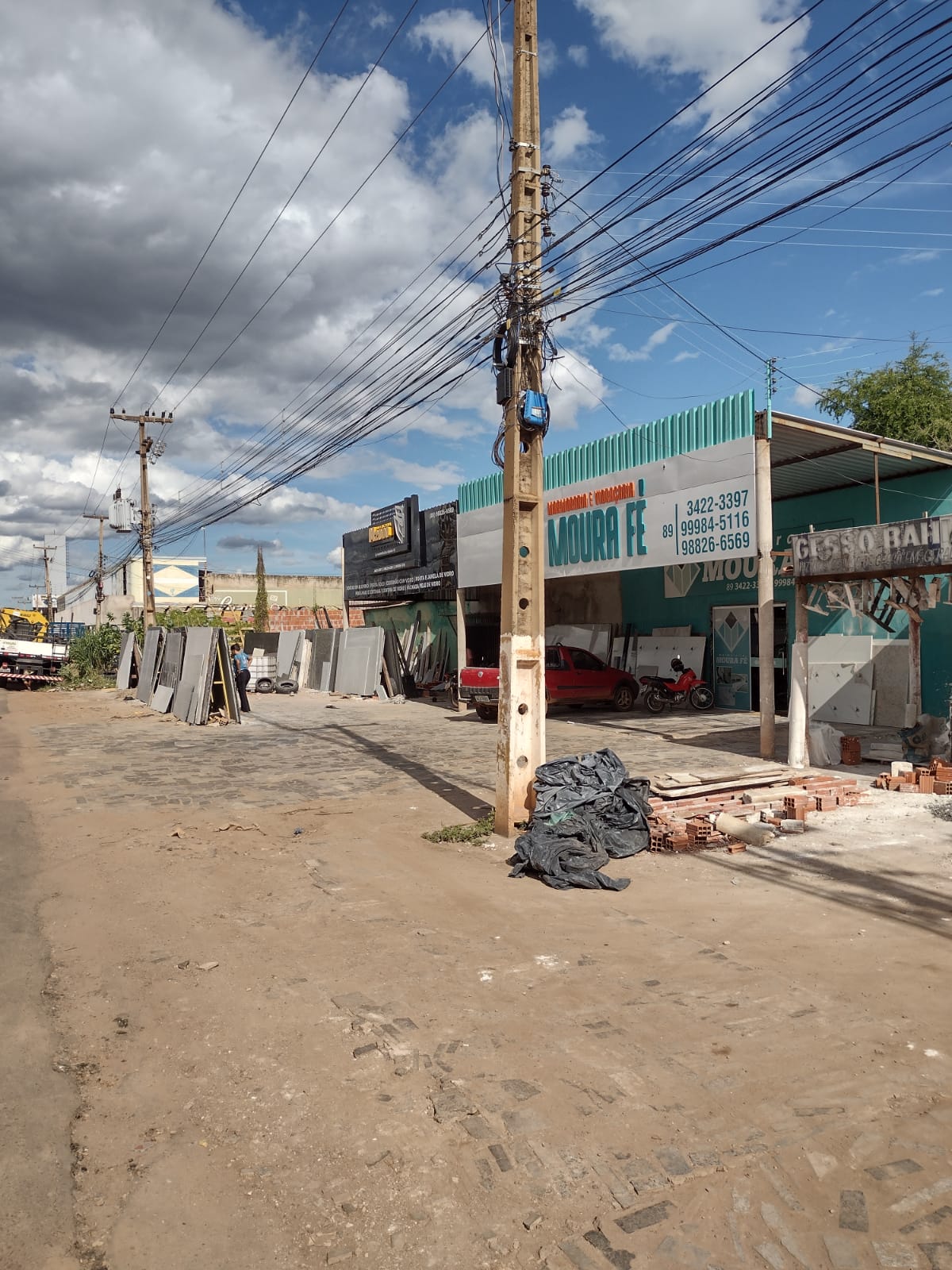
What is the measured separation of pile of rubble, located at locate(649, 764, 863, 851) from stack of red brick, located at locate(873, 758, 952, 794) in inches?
16.5

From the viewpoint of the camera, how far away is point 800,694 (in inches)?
500

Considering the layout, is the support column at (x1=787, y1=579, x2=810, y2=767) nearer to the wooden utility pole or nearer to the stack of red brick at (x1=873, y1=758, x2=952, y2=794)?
the wooden utility pole

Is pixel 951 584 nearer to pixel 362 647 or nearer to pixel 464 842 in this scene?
pixel 464 842

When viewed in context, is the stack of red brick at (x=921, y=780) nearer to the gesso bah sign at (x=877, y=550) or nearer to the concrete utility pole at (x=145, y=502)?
the gesso bah sign at (x=877, y=550)

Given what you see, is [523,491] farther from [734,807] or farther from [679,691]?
[679,691]

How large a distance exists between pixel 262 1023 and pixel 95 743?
1379 centimetres

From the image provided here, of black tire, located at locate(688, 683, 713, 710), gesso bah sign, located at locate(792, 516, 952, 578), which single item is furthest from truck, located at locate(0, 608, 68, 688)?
gesso bah sign, located at locate(792, 516, 952, 578)

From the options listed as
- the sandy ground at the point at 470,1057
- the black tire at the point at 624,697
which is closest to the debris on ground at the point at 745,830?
the sandy ground at the point at 470,1057

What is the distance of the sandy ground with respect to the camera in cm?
314

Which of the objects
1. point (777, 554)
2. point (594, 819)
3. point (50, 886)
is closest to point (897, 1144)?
point (594, 819)

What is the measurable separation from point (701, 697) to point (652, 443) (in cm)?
662

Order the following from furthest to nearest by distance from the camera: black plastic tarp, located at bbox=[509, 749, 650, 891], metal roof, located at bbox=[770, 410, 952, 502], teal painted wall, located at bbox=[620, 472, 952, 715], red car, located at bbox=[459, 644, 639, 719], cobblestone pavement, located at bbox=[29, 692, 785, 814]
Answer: red car, located at bbox=[459, 644, 639, 719] < teal painted wall, located at bbox=[620, 472, 952, 715] < metal roof, located at bbox=[770, 410, 952, 502] < cobblestone pavement, located at bbox=[29, 692, 785, 814] < black plastic tarp, located at bbox=[509, 749, 650, 891]

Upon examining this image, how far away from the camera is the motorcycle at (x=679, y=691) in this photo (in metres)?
20.8

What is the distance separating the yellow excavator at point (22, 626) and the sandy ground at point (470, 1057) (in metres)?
32.1
